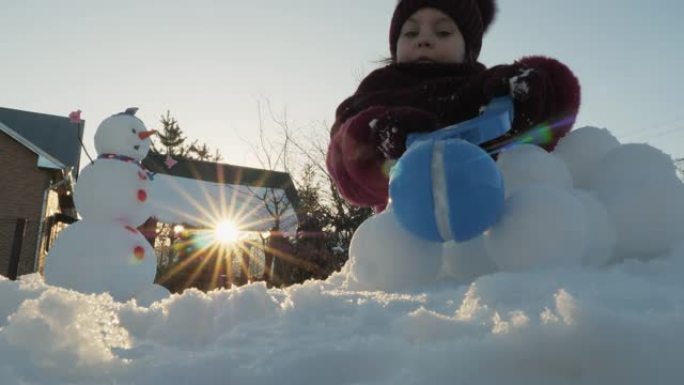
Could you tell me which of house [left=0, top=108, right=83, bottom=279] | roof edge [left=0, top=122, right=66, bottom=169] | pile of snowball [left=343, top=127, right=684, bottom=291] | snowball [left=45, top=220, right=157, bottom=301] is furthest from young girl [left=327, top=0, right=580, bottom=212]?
roof edge [left=0, top=122, right=66, bottom=169]

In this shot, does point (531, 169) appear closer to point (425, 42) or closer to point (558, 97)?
point (558, 97)

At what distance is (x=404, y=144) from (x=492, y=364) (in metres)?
1.00

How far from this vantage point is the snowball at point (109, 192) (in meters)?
4.34

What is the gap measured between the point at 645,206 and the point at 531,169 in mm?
336

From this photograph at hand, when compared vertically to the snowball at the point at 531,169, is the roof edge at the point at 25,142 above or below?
above

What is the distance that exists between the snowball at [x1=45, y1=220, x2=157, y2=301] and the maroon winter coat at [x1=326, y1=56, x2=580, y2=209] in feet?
8.66

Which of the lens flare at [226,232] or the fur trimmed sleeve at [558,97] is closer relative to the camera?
the fur trimmed sleeve at [558,97]

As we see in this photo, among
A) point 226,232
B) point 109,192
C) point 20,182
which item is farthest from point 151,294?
point 20,182

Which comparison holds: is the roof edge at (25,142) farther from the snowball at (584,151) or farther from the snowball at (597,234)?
the snowball at (597,234)

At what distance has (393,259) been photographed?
1.60 m

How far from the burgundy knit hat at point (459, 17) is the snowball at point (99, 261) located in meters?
2.77

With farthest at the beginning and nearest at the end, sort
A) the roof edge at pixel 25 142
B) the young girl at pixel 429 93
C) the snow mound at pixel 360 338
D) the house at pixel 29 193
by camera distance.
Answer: the roof edge at pixel 25 142 < the house at pixel 29 193 < the young girl at pixel 429 93 < the snow mound at pixel 360 338

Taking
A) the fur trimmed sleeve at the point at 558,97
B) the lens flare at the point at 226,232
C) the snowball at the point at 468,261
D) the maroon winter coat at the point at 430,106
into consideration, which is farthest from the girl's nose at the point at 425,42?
the lens flare at the point at 226,232

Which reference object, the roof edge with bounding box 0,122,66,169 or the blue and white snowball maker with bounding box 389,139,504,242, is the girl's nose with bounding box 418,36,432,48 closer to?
the blue and white snowball maker with bounding box 389,139,504,242
